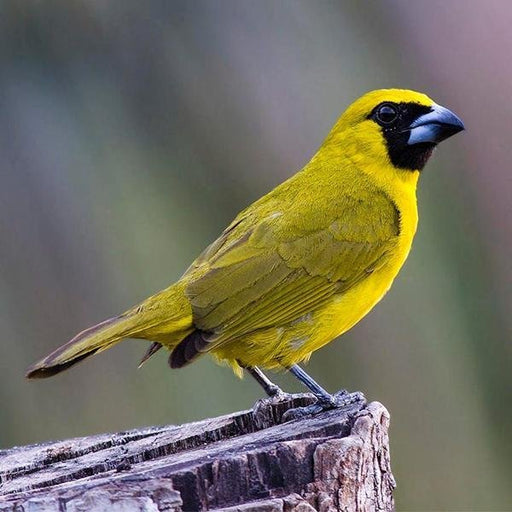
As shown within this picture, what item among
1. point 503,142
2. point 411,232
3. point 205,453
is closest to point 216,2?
point 503,142

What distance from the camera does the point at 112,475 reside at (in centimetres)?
354

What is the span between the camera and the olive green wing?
4520mm

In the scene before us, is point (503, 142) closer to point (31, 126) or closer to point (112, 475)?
point (31, 126)

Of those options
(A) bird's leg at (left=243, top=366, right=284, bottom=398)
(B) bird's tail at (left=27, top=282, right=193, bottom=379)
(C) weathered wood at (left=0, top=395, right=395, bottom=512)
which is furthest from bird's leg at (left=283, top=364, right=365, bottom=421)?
(B) bird's tail at (left=27, top=282, right=193, bottom=379)

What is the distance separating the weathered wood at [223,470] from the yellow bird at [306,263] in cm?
31

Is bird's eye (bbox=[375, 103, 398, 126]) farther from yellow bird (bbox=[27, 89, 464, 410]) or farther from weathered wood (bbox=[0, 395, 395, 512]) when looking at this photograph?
weathered wood (bbox=[0, 395, 395, 512])

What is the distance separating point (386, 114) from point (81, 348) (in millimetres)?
1725

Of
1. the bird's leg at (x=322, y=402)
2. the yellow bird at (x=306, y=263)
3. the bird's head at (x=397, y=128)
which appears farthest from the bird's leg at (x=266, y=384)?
the bird's head at (x=397, y=128)

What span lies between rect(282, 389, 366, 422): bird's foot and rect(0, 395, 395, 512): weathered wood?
0.10m

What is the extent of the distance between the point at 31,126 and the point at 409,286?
2.38 meters

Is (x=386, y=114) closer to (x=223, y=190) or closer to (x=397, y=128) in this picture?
(x=397, y=128)

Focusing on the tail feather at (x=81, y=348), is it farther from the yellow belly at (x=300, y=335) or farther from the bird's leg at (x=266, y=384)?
the bird's leg at (x=266, y=384)

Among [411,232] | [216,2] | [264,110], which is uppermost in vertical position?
[216,2]

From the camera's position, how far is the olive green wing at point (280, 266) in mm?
A: 4520
